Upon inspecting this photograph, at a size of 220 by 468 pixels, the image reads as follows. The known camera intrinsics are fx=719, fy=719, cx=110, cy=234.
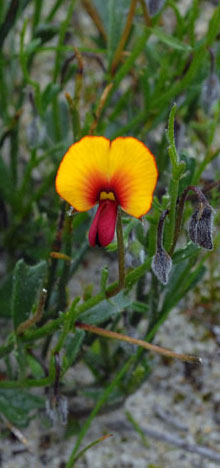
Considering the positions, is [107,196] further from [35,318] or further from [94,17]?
[94,17]

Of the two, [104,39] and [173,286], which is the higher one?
[104,39]

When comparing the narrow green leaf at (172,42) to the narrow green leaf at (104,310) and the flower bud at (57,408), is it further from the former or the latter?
the flower bud at (57,408)

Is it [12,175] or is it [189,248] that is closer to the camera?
[189,248]

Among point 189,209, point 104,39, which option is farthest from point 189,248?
point 104,39

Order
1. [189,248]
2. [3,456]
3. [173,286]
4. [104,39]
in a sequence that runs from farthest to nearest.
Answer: [104,39]
[3,456]
[173,286]
[189,248]

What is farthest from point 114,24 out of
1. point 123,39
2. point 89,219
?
point 89,219

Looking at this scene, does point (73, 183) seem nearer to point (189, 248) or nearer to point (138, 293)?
point (189, 248)

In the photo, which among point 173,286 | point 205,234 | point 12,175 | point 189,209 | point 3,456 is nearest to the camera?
point 205,234

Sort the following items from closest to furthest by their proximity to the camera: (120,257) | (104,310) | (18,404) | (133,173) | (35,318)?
(133,173), (120,257), (35,318), (104,310), (18,404)
